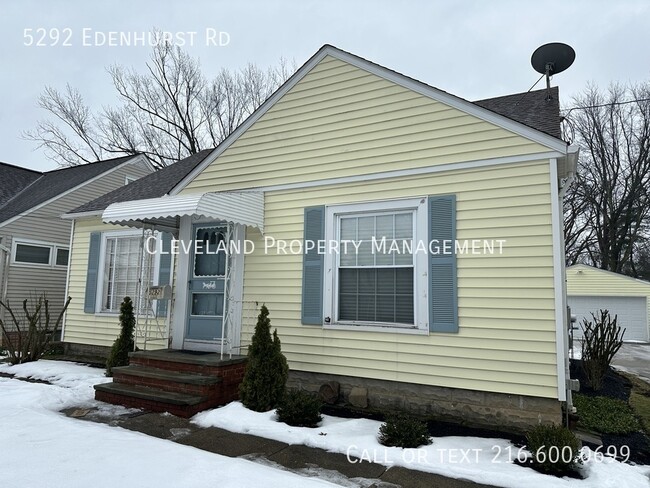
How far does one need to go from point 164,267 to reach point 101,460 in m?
4.27

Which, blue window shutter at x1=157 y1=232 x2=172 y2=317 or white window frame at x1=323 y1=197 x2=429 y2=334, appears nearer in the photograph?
white window frame at x1=323 y1=197 x2=429 y2=334

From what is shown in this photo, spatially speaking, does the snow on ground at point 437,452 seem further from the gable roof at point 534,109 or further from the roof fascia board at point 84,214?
the roof fascia board at point 84,214

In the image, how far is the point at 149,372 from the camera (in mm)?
5730

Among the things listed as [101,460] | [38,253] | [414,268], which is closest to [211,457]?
[101,460]

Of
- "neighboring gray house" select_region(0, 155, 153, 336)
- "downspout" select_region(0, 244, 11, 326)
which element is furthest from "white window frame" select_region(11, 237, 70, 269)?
"downspout" select_region(0, 244, 11, 326)

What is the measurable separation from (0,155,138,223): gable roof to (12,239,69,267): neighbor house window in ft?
2.84

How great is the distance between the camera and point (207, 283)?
666 centimetres

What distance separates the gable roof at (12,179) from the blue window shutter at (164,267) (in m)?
10.2

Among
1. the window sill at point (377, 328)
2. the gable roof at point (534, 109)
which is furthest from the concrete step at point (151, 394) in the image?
the gable roof at point (534, 109)

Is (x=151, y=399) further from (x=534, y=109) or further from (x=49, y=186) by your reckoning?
(x=49, y=186)

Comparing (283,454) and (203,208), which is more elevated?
(203,208)

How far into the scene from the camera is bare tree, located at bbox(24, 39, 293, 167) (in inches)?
814

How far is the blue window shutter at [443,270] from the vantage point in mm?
5027

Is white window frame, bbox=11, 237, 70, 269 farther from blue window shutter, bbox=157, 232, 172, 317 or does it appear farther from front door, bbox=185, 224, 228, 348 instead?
front door, bbox=185, 224, 228, 348
